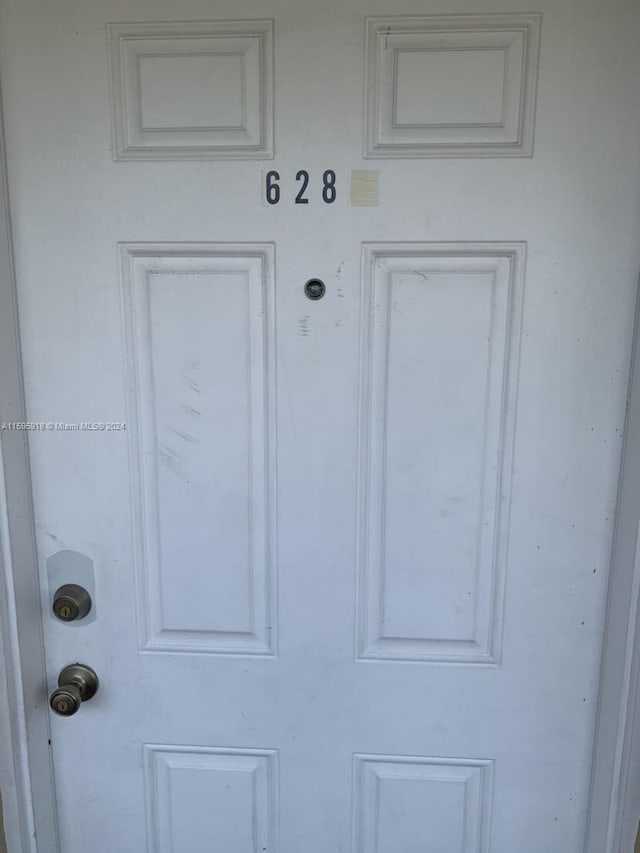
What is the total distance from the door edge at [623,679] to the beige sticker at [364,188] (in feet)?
1.33

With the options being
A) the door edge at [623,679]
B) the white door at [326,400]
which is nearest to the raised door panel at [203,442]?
the white door at [326,400]

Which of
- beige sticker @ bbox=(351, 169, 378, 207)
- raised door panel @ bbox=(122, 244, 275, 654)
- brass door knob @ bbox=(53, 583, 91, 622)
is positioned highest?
beige sticker @ bbox=(351, 169, 378, 207)

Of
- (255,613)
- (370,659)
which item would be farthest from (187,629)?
(370,659)

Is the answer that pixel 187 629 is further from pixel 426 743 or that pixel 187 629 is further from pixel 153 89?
pixel 153 89

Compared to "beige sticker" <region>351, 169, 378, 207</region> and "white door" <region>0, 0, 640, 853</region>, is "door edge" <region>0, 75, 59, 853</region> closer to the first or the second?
"white door" <region>0, 0, 640, 853</region>

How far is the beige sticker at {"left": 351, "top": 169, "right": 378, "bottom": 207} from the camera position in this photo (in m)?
0.90

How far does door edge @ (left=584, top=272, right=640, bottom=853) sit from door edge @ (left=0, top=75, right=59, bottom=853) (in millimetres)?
920

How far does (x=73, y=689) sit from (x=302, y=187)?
0.87 meters

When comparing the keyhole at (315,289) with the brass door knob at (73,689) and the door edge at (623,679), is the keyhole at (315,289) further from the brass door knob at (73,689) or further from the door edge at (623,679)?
the brass door knob at (73,689)

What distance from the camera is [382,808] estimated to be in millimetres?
1089

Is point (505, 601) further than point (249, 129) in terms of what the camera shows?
Yes

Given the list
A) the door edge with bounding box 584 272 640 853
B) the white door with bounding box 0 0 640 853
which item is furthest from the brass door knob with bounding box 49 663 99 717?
the door edge with bounding box 584 272 640 853

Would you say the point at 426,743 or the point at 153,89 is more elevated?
the point at 153,89

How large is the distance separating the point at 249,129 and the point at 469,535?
0.69 metres
